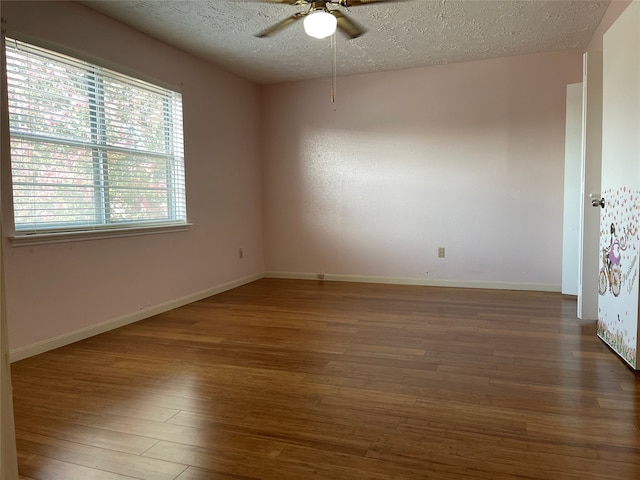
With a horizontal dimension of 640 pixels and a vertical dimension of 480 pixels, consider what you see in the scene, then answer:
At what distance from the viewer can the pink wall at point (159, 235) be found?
293cm

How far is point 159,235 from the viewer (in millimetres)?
4039

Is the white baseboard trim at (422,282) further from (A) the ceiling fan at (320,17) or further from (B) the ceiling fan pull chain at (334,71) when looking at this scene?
(A) the ceiling fan at (320,17)

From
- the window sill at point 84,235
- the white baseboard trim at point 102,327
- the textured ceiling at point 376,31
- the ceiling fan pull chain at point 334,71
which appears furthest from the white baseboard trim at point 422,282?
the textured ceiling at point 376,31

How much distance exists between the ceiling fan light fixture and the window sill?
2.10 m

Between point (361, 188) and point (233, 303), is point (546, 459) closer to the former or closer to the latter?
point (233, 303)

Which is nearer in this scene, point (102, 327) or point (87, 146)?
point (87, 146)

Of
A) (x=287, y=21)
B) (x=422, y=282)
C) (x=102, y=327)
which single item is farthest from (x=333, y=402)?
(x=422, y=282)

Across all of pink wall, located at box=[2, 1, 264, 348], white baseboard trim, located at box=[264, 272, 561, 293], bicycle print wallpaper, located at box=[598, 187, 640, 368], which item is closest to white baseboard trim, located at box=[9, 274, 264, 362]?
pink wall, located at box=[2, 1, 264, 348]

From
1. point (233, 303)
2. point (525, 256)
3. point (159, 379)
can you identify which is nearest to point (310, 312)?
point (233, 303)

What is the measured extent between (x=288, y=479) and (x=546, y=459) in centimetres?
94

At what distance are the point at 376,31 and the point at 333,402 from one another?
313cm

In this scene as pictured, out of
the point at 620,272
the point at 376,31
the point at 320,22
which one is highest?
the point at 376,31

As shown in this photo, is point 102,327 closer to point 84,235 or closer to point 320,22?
point 84,235

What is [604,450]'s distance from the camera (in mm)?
1708
